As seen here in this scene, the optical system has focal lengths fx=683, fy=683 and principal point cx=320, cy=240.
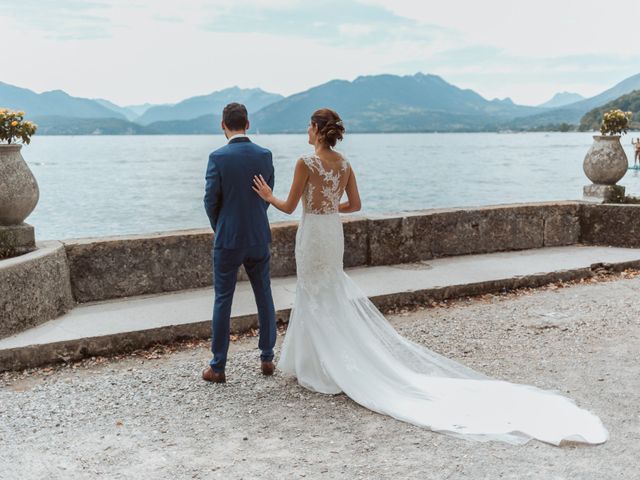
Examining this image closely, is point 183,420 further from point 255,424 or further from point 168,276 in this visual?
point 168,276

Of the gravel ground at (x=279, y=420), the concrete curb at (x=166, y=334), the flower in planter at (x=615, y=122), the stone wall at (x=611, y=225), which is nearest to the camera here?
the gravel ground at (x=279, y=420)

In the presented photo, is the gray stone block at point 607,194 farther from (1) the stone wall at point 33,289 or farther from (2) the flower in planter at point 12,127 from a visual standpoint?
(2) the flower in planter at point 12,127

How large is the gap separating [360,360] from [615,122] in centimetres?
688

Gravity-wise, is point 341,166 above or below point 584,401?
above

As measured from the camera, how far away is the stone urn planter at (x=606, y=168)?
9.62m

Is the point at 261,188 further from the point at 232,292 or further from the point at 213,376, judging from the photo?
the point at 213,376

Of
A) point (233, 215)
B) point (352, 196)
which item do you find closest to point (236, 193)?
point (233, 215)

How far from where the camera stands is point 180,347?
569 centimetres

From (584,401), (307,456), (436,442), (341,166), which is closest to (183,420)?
(307,456)

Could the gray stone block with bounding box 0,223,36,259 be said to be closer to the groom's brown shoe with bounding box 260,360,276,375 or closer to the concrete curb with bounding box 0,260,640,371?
the concrete curb with bounding box 0,260,640,371

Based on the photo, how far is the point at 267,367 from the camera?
4.91 metres

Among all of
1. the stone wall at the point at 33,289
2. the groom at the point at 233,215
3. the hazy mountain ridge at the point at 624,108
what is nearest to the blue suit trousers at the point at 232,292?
the groom at the point at 233,215

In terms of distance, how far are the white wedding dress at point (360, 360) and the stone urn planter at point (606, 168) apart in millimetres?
5903

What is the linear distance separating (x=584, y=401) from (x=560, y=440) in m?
0.73
